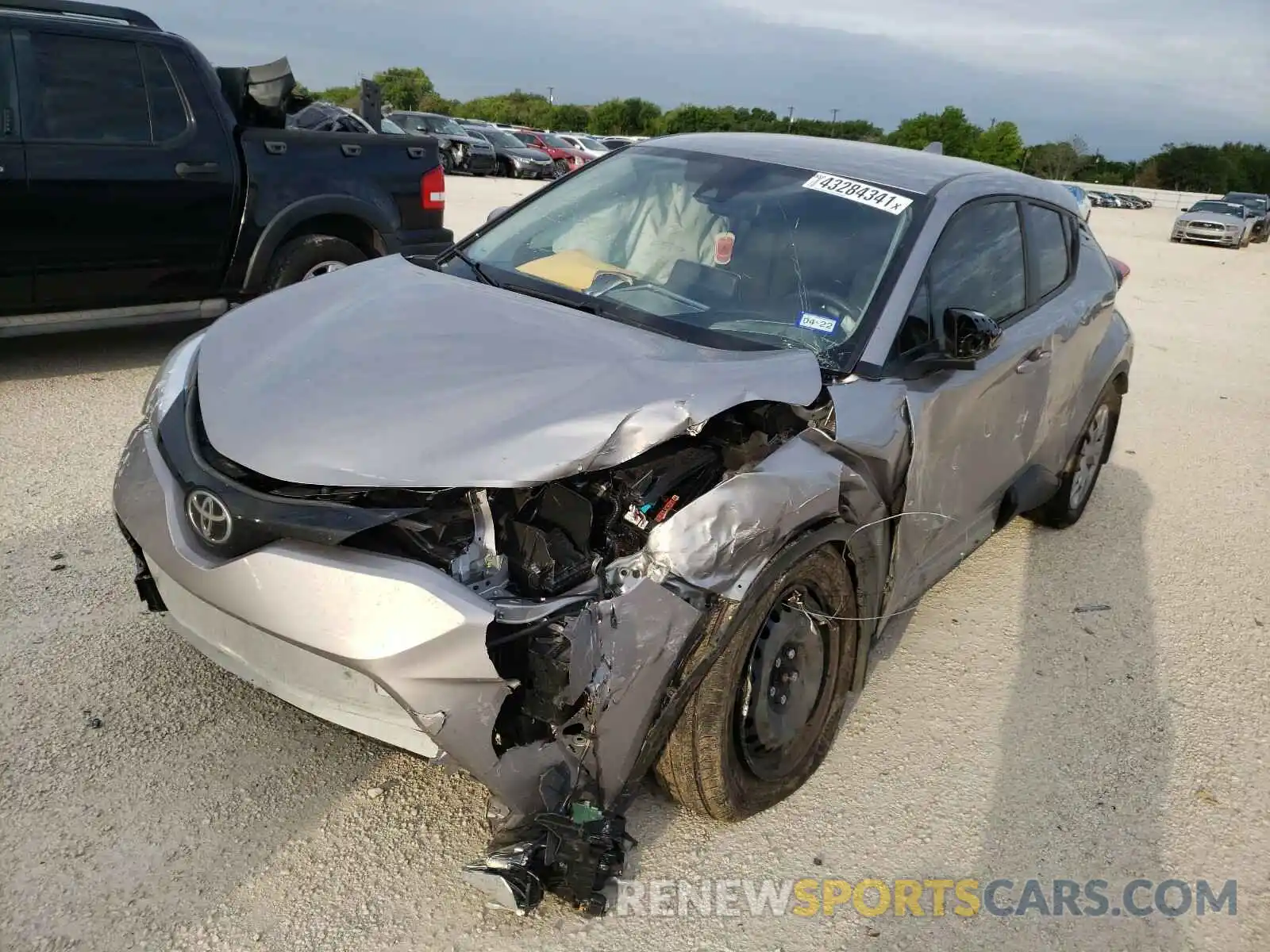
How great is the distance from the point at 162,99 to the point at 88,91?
41 cm

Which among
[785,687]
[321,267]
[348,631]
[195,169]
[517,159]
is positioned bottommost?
[517,159]

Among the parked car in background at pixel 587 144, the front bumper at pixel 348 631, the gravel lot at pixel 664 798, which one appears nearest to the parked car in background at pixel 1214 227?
the parked car in background at pixel 587 144

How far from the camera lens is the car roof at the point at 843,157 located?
3.65 meters

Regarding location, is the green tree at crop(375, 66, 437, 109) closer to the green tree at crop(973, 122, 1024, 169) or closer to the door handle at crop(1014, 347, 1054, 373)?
the green tree at crop(973, 122, 1024, 169)

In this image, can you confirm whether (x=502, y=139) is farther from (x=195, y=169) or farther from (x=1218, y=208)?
(x=195, y=169)

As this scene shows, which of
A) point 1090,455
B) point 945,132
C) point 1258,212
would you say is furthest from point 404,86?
point 1090,455

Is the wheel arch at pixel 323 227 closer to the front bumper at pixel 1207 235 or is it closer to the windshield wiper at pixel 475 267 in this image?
the windshield wiper at pixel 475 267

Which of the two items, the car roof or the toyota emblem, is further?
the car roof

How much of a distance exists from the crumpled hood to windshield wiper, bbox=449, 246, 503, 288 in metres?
0.29

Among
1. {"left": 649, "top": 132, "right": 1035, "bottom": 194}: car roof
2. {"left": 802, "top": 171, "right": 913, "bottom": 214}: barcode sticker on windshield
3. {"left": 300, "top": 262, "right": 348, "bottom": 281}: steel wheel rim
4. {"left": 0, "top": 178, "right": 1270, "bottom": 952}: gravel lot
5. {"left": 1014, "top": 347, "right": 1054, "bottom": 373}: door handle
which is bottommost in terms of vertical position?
{"left": 0, "top": 178, "right": 1270, "bottom": 952}: gravel lot

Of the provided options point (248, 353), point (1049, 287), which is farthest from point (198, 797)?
point (1049, 287)

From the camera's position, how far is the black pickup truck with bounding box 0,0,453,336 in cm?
550

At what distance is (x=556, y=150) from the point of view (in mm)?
34656

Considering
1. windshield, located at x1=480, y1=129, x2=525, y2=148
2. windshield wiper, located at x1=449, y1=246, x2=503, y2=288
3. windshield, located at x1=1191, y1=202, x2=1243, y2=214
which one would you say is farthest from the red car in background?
windshield wiper, located at x1=449, y1=246, x2=503, y2=288
